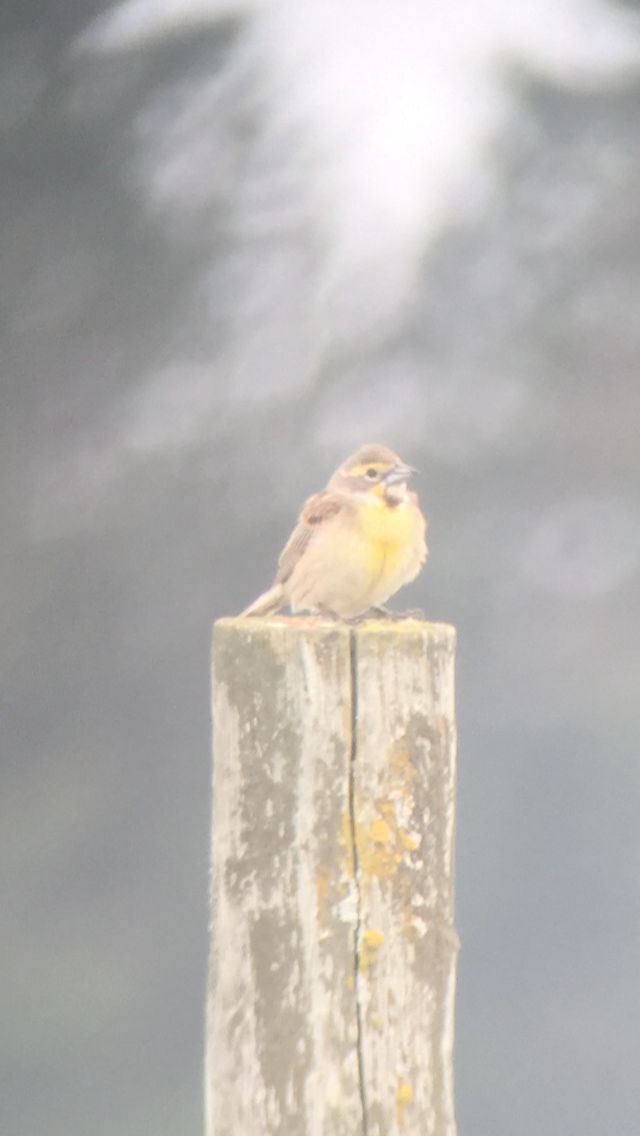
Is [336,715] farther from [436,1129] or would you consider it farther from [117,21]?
[117,21]

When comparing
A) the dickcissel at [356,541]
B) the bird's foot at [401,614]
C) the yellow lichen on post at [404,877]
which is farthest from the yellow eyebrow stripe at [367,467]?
the yellow lichen on post at [404,877]

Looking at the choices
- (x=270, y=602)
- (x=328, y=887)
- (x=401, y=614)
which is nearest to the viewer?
(x=328, y=887)

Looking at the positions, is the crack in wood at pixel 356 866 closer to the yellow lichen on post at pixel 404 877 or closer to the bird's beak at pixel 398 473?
the yellow lichen on post at pixel 404 877

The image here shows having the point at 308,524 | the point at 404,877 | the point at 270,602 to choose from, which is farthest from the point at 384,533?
the point at 404,877

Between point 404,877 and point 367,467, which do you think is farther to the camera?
point 367,467

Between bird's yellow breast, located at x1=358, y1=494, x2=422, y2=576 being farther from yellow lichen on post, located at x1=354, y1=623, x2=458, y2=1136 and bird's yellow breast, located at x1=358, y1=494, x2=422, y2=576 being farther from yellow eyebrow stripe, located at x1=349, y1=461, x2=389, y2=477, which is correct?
yellow lichen on post, located at x1=354, y1=623, x2=458, y2=1136

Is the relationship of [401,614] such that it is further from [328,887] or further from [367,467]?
[328,887]
